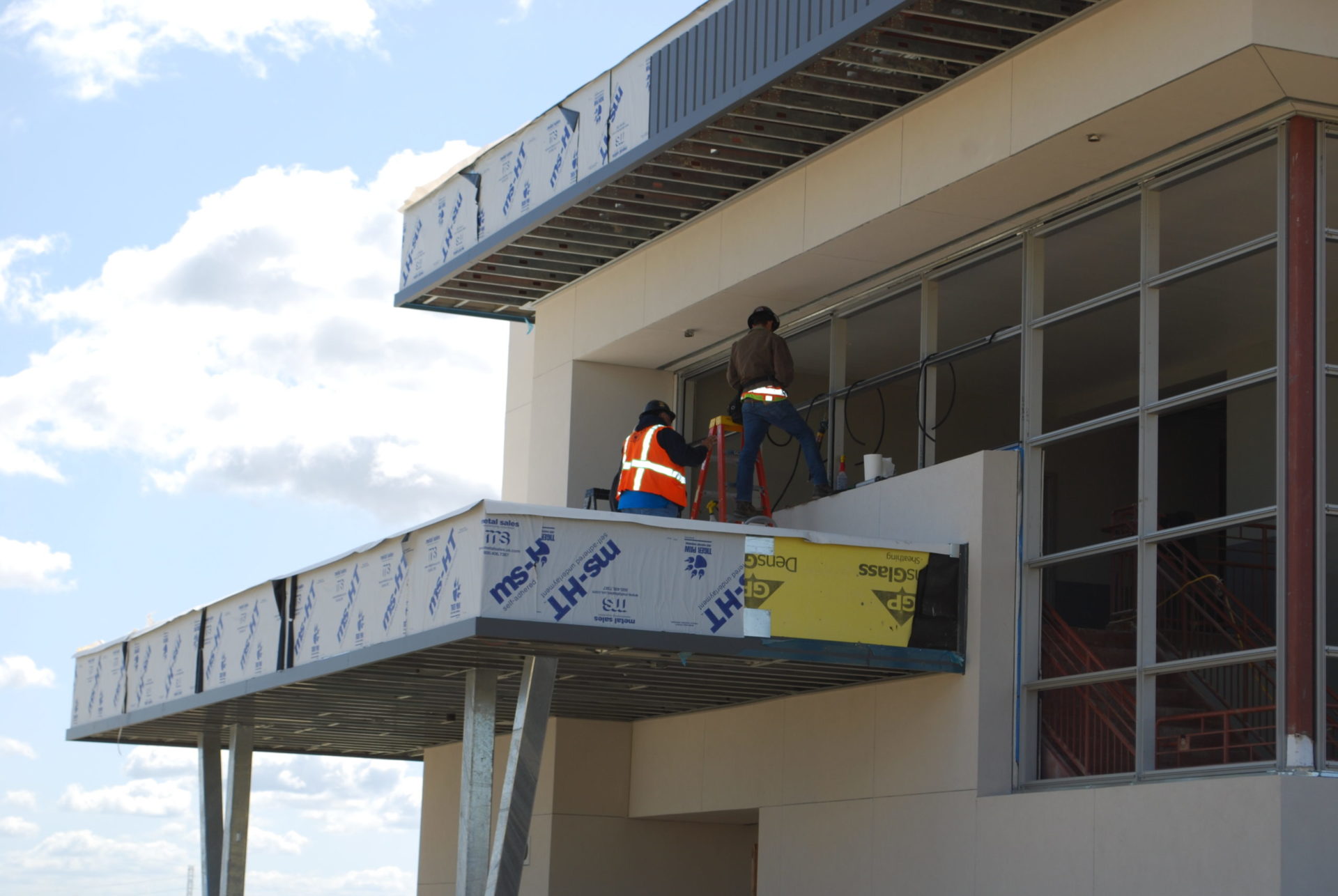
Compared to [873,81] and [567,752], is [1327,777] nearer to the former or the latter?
[873,81]

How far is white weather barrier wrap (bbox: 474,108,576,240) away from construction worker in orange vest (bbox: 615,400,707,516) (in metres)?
3.80

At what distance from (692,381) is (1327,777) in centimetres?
1165

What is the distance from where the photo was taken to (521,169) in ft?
67.8

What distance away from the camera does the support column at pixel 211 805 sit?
23.3 m

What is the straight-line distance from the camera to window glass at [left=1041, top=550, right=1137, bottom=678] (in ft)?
51.9

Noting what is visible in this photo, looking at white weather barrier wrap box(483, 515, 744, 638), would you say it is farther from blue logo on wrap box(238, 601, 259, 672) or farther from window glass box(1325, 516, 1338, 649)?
window glass box(1325, 516, 1338, 649)

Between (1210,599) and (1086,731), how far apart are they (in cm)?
391

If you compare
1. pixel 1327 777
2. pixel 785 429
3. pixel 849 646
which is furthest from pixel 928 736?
pixel 1327 777

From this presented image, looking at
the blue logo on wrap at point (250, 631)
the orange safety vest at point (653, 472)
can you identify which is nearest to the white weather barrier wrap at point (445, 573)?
the orange safety vest at point (653, 472)

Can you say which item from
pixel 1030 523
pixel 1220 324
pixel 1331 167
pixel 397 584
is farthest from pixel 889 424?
pixel 1331 167

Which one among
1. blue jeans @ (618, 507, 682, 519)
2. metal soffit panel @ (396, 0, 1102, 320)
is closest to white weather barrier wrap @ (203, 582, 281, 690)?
blue jeans @ (618, 507, 682, 519)

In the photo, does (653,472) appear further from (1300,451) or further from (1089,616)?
(1089,616)

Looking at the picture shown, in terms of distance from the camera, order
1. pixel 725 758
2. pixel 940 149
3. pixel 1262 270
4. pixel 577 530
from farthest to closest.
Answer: pixel 725 758, pixel 1262 270, pixel 940 149, pixel 577 530

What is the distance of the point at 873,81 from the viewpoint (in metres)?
15.8
